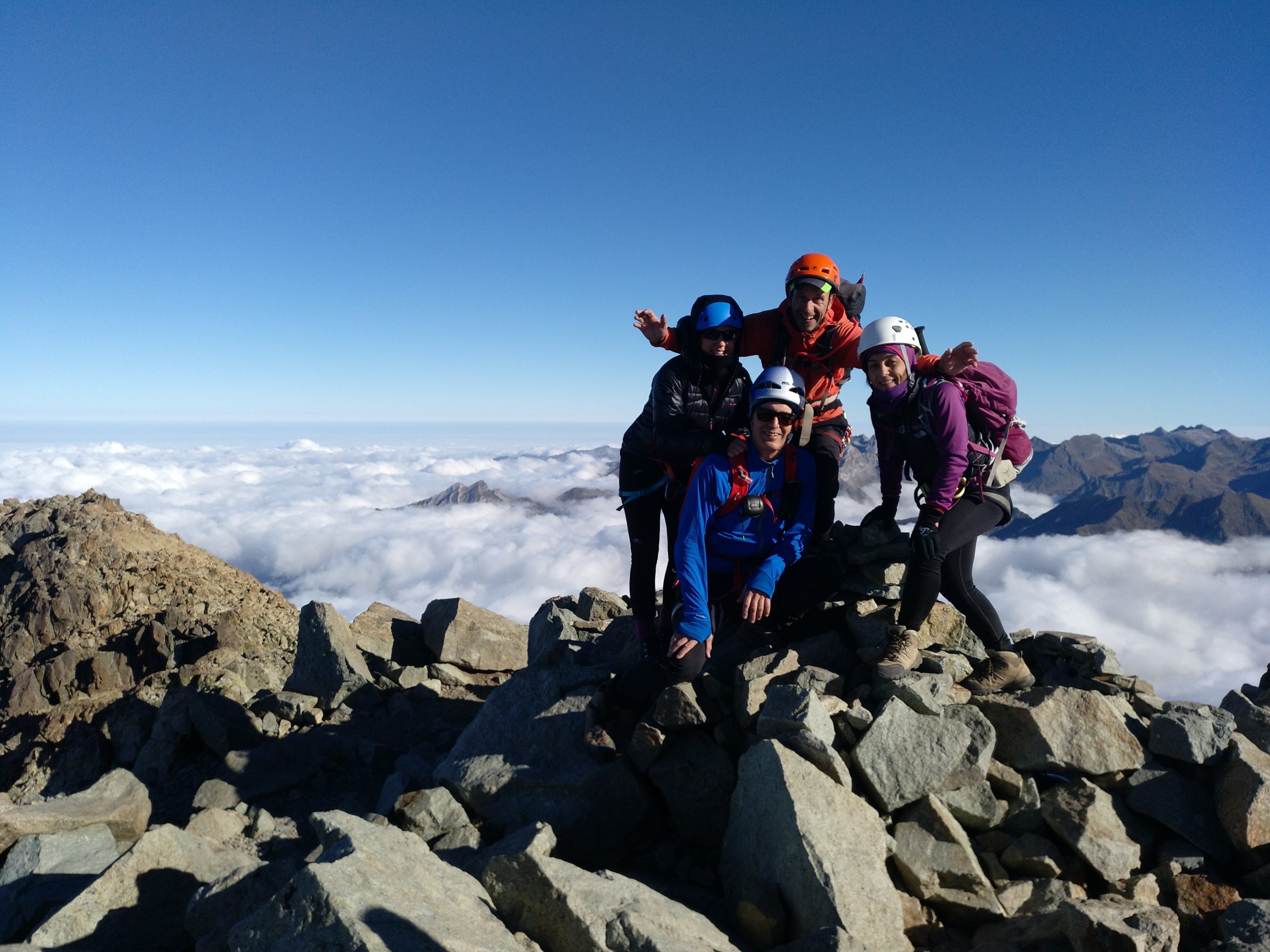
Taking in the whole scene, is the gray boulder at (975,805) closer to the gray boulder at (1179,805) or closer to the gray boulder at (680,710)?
the gray boulder at (1179,805)

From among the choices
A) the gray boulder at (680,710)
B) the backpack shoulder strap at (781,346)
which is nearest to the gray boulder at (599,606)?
the gray boulder at (680,710)

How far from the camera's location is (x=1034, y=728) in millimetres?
6559

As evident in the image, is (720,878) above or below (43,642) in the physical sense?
above

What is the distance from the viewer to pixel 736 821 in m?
6.32

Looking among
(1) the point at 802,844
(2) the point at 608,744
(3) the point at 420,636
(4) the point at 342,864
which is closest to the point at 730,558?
(2) the point at 608,744

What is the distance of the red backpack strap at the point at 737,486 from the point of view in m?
7.43

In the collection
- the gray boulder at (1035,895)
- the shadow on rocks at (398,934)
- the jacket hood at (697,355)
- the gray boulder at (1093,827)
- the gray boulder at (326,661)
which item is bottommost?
the gray boulder at (326,661)

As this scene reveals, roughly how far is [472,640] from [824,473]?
972cm

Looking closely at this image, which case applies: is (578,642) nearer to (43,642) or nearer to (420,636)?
(420,636)

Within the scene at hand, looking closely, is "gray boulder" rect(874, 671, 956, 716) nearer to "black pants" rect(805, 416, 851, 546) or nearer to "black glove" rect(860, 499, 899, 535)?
"black pants" rect(805, 416, 851, 546)

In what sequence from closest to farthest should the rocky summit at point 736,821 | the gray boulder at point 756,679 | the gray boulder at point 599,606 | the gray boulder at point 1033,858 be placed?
the rocky summit at point 736,821 < the gray boulder at point 1033,858 < the gray boulder at point 756,679 < the gray boulder at point 599,606

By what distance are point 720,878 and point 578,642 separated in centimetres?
609

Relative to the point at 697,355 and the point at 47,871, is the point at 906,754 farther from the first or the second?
the point at 47,871

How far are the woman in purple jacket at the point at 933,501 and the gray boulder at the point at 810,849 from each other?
1558 mm
